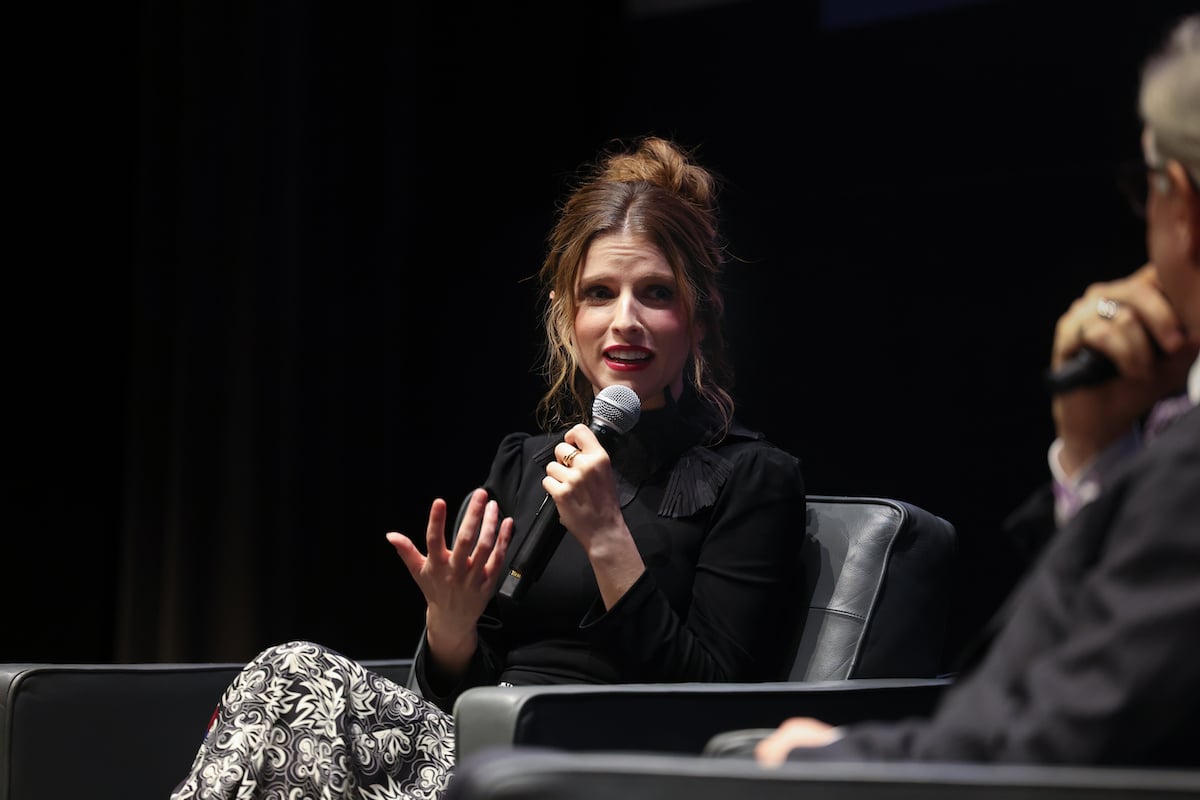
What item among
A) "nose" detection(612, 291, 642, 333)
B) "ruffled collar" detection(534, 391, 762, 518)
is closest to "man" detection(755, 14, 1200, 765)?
"ruffled collar" detection(534, 391, 762, 518)

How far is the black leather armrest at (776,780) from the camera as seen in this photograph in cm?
82

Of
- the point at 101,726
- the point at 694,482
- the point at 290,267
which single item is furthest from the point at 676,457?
the point at 290,267

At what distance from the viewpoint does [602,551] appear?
170 centimetres

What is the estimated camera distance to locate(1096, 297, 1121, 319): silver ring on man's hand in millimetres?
1027

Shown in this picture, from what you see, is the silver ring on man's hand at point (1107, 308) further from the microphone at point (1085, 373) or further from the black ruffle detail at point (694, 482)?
the black ruffle detail at point (694, 482)

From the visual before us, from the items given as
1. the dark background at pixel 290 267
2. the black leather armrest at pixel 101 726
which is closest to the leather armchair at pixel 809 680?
the black leather armrest at pixel 101 726

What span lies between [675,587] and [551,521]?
0.25m

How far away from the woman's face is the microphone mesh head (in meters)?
0.15

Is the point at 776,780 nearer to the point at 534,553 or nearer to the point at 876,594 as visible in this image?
the point at 534,553

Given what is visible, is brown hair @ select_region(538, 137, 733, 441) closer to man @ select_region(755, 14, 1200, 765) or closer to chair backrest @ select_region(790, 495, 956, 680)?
chair backrest @ select_region(790, 495, 956, 680)

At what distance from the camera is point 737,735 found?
3.69 ft

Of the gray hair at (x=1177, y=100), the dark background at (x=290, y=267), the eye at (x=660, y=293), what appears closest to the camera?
the gray hair at (x=1177, y=100)

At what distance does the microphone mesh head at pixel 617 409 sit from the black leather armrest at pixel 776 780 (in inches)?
37.8

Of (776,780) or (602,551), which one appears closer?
(776,780)
